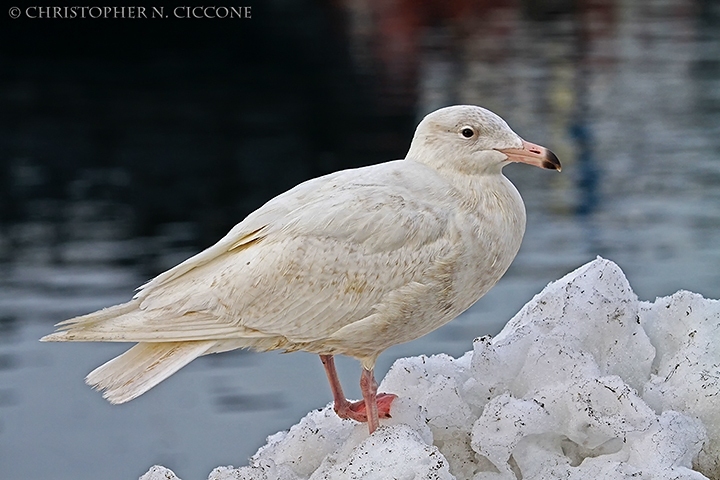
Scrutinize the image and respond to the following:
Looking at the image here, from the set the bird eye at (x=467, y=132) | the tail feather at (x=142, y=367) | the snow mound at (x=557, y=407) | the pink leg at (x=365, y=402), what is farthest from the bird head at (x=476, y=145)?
the tail feather at (x=142, y=367)

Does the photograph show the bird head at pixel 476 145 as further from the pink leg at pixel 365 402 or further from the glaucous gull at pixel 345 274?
the pink leg at pixel 365 402

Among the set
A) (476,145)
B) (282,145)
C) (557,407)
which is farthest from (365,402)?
(282,145)

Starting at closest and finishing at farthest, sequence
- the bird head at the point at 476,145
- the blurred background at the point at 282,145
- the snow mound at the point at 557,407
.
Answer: the snow mound at the point at 557,407 < the bird head at the point at 476,145 < the blurred background at the point at 282,145

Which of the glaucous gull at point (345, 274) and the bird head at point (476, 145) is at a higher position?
the bird head at point (476, 145)

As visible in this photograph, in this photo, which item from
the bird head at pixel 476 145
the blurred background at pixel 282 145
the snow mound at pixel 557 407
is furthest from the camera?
the blurred background at pixel 282 145

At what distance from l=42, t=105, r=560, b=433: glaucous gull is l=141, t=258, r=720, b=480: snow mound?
→ 275 mm

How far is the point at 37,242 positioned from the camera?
1689 cm

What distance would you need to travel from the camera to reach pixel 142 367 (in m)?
4.57

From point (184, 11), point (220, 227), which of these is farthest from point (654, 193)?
point (184, 11)

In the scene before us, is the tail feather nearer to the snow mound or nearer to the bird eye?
the snow mound

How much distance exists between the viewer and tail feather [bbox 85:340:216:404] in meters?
4.49

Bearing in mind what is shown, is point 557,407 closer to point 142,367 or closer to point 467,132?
point 467,132

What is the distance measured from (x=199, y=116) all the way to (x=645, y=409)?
67.4ft

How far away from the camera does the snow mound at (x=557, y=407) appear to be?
421 cm
